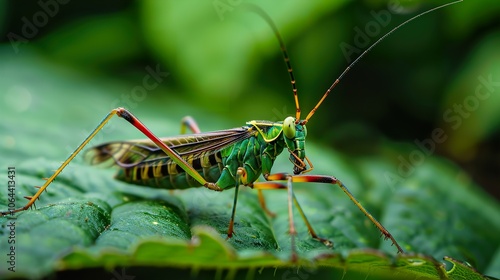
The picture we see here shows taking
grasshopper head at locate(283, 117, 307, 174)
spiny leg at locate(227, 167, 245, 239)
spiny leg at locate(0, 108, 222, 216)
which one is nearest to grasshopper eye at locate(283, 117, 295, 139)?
grasshopper head at locate(283, 117, 307, 174)

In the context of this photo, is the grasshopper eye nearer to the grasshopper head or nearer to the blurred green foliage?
the grasshopper head

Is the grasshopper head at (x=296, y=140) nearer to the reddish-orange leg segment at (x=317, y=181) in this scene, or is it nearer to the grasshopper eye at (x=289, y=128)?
the grasshopper eye at (x=289, y=128)

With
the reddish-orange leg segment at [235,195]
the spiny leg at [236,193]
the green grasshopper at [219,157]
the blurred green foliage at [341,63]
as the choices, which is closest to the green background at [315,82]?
the blurred green foliage at [341,63]

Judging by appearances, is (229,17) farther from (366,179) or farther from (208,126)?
(366,179)

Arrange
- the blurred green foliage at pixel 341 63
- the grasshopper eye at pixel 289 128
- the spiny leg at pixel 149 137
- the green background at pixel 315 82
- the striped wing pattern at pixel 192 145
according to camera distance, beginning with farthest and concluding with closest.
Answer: the blurred green foliage at pixel 341 63 < the green background at pixel 315 82 < the striped wing pattern at pixel 192 145 < the grasshopper eye at pixel 289 128 < the spiny leg at pixel 149 137

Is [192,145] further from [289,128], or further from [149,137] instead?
[289,128]

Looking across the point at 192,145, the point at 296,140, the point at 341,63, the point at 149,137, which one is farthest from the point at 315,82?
the point at 149,137
